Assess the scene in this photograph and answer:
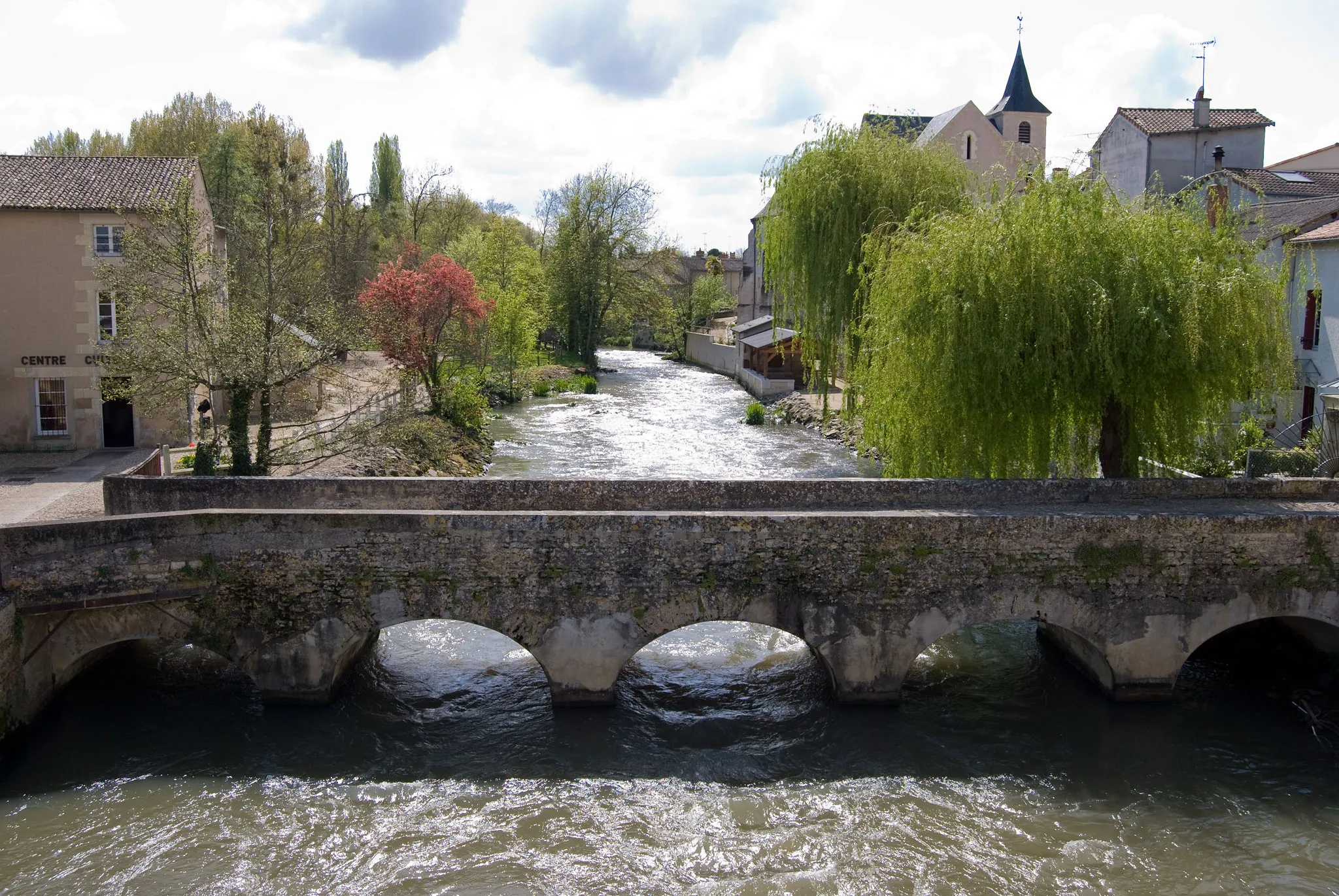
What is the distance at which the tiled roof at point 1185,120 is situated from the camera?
32.4 metres

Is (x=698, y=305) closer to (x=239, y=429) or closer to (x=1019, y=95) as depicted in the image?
(x=1019, y=95)

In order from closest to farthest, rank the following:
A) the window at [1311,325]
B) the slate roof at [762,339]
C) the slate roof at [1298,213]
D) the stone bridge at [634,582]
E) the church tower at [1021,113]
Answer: the stone bridge at [634,582] < the window at [1311,325] < the slate roof at [1298,213] < the slate roof at [762,339] < the church tower at [1021,113]

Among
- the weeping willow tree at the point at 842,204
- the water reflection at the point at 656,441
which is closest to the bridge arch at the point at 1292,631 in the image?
the water reflection at the point at 656,441

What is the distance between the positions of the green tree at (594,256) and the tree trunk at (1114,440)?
1786 inches

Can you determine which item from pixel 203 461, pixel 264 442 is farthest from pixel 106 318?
pixel 203 461

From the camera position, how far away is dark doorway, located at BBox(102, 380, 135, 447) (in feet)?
81.4

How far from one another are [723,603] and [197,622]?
6.70 metres

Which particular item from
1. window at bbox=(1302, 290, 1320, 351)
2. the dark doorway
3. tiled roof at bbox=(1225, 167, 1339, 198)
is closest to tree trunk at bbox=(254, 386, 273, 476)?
the dark doorway

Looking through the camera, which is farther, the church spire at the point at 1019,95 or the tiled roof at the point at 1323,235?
the church spire at the point at 1019,95

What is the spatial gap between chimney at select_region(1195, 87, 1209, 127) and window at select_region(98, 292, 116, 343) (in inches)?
1303

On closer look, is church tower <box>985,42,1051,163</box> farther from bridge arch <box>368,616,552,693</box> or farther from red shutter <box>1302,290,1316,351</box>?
bridge arch <box>368,616,552,693</box>

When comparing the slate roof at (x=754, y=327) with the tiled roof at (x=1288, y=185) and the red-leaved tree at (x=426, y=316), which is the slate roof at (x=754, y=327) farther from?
the tiled roof at (x=1288, y=185)

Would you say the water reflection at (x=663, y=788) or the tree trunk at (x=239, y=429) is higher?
the tree trunk at (x=239, y=429)

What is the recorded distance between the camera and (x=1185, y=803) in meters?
11.2
